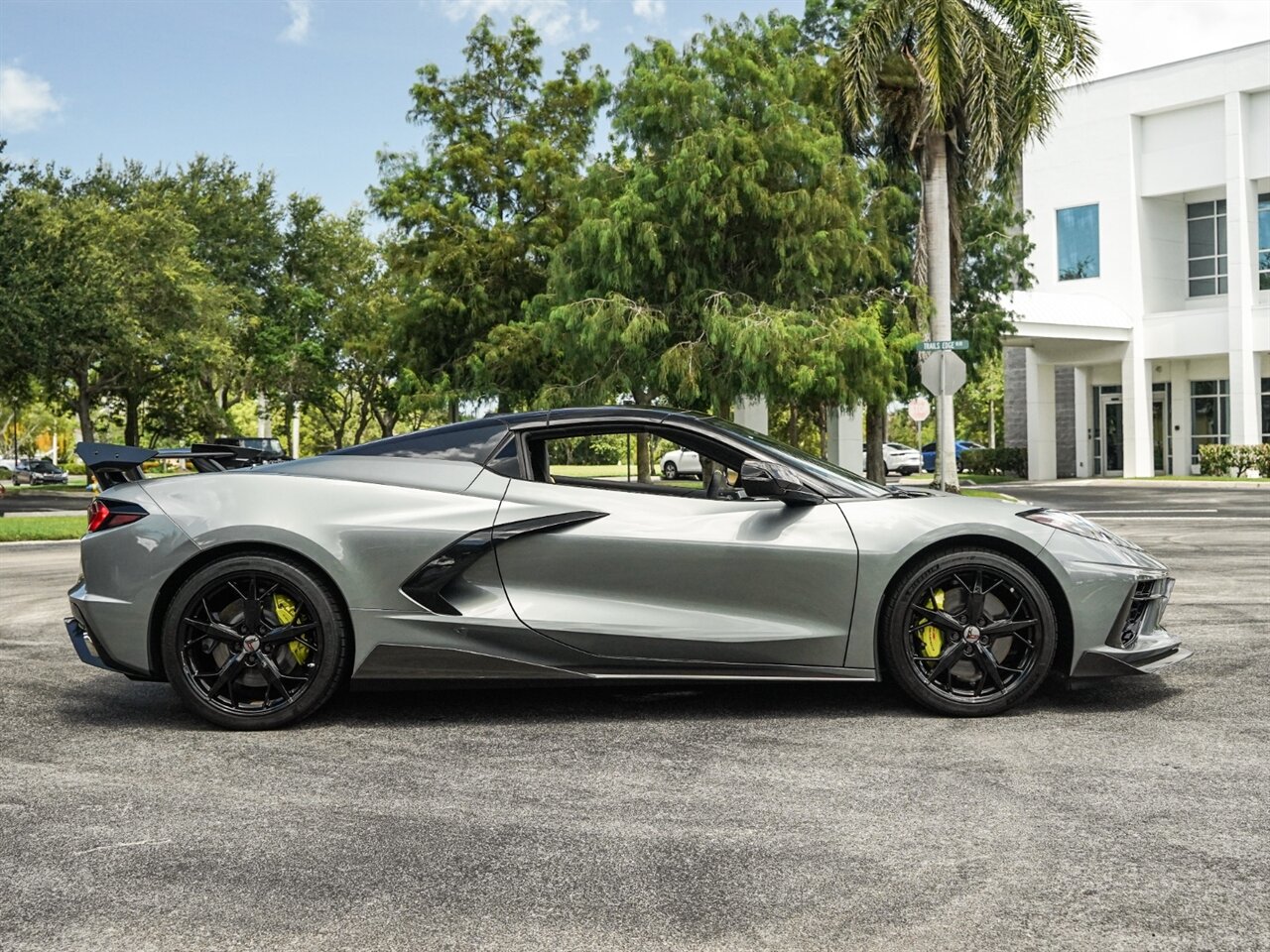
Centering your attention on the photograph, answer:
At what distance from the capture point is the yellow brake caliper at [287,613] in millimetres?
5441

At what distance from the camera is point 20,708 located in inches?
237

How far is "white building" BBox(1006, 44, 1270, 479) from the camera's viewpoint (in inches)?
1497

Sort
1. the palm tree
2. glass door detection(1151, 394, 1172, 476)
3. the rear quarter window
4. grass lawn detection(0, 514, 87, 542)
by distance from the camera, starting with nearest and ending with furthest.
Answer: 1. the rear quarter window
2. grass lawn detection(0, 514, 87, 542)
3. the palm tree
4. glass door detection(1151, 394, 1172, 476)

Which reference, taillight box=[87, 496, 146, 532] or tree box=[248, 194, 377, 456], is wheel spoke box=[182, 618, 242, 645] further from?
tree box=[248, 194, 377, 456]

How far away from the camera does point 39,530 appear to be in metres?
19.6

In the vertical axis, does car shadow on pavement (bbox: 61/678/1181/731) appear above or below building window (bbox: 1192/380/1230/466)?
below

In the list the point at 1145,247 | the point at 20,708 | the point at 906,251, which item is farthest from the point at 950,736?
the point at 1145,247

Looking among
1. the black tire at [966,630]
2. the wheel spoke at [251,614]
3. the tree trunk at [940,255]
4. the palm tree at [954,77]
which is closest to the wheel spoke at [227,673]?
the wheel spoke at [251,614]

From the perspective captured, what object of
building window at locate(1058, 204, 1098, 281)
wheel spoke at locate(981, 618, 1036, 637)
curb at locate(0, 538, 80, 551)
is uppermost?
building window at locate(1058, 204, 1098, 281)

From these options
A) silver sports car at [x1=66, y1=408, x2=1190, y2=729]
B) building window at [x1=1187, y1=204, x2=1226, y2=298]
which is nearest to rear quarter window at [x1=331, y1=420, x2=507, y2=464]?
silver sports car at [x1=66, y1=408, x2=1190, y2=729]

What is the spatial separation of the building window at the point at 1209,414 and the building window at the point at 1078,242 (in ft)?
16.4

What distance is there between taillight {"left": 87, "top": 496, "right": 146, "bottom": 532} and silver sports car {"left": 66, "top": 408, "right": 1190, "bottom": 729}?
0.03 m

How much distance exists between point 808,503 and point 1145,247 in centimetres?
3892

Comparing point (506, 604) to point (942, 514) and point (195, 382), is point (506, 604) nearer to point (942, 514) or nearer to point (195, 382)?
point (942, 514)
